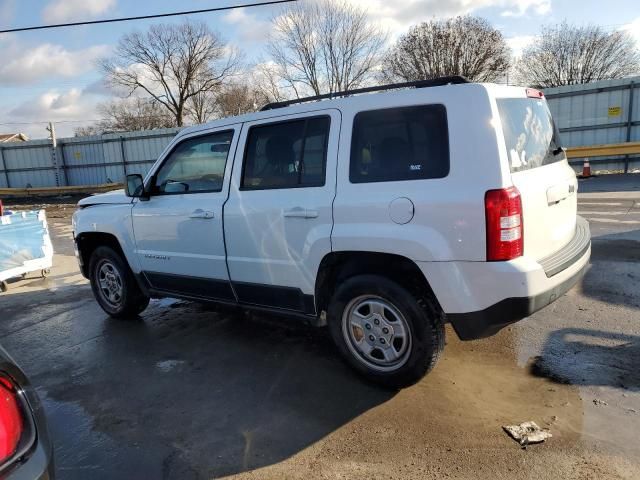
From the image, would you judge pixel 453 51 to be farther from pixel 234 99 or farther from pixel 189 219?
pixel 189 219

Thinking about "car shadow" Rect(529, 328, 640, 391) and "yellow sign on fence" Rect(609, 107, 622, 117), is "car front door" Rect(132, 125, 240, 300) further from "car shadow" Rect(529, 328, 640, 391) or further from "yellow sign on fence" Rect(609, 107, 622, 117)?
"yellow sign on fence" Rect(609, 107, 622, 117)

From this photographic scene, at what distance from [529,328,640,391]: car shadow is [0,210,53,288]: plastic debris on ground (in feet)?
23.1

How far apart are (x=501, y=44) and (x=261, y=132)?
32401 millimetres

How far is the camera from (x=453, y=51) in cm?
3136

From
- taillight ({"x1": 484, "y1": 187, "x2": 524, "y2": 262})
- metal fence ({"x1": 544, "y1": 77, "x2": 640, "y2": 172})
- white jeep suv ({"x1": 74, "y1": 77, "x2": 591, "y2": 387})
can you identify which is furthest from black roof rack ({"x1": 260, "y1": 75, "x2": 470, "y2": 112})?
metal fence ({"x1": 544, "y1": 77, "x2": 640, "y2": 172})

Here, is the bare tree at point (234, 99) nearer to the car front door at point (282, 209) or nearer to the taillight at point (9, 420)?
the car front door at point (282, 209)

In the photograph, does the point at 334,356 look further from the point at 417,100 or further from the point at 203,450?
the point at 417,100

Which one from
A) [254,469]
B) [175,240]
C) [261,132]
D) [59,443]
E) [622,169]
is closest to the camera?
[254,469]

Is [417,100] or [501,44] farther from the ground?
[501,44]

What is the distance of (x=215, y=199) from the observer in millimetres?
4359

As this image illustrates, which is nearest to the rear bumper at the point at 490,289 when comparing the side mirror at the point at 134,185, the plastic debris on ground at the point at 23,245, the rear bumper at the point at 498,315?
the rear bumper at the point at 498,315

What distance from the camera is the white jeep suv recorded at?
121 inches

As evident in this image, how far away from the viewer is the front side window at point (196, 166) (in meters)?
4.43

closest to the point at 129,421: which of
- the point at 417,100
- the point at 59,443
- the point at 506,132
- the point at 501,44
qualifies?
the point at 59,443
